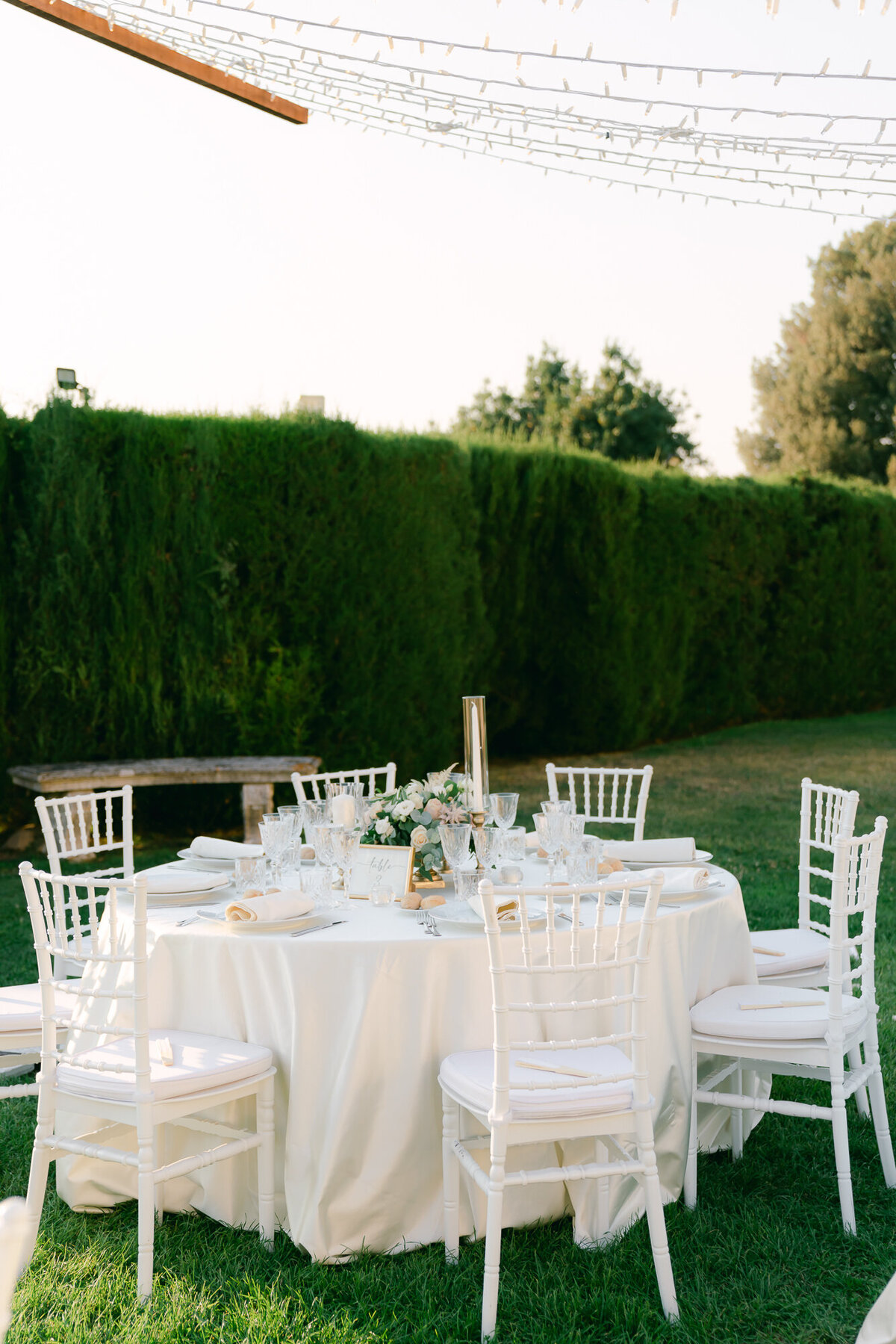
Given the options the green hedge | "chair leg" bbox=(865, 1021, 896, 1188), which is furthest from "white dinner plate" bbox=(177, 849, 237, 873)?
the green hedge

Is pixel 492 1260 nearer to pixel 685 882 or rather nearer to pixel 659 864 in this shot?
pixel 685 882

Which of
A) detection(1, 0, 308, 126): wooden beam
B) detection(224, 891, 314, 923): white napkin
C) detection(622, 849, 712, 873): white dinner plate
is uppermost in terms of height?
A: detection(1, 0, 308, 126): wooden beam

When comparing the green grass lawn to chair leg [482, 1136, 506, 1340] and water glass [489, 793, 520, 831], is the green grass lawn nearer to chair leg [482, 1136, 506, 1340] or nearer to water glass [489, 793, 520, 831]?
chair leg [482, 1136, 506, 1340]

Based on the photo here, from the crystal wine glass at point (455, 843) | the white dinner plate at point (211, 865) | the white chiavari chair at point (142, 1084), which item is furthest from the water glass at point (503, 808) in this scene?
the white chiavari chair at point (142, 1084)

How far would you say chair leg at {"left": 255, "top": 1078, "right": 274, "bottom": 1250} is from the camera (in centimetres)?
281

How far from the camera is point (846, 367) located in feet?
89.3

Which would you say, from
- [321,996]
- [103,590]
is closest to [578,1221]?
[321,996]

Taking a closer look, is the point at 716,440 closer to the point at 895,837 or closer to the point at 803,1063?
the point at 895,837

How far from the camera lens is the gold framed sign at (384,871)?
3.28 meters

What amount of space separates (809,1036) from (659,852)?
814 mm

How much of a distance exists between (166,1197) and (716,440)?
29.2 metres

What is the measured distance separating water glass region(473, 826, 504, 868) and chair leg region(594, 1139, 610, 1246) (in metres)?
0.81

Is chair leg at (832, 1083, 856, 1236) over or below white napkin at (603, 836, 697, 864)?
below

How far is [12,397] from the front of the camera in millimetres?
7727
